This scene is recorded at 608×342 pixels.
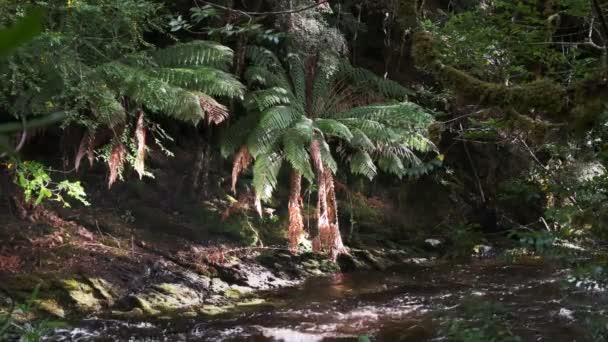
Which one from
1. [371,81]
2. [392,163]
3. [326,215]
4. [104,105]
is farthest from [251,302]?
[371,81]

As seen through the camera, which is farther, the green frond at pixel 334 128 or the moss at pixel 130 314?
the green frond at pixel 334 128

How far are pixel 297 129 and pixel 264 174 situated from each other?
586 millimetres

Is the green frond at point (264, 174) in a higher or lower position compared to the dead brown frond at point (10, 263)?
higher

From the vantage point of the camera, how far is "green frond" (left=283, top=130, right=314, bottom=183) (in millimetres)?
5992

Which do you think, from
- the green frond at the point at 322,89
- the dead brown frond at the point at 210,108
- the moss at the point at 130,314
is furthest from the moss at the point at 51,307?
the green frond at the point at 322,89

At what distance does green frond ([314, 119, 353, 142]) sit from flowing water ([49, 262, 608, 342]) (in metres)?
1.60

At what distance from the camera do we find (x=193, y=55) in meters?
5.97

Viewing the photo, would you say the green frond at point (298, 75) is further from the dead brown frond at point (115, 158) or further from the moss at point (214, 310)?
the moss at point (214, 310)

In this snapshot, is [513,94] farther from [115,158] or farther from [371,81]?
[371,81]

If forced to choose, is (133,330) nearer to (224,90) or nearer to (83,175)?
(224,90)

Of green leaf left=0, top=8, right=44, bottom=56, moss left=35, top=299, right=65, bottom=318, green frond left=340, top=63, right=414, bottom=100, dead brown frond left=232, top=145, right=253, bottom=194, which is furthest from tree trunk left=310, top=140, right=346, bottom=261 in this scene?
green leaf left=0, top=8, right=44, bottom=56

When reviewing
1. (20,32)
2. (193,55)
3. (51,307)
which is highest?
(193,55)

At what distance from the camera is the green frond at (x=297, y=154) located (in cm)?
599

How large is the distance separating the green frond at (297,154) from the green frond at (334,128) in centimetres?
40
